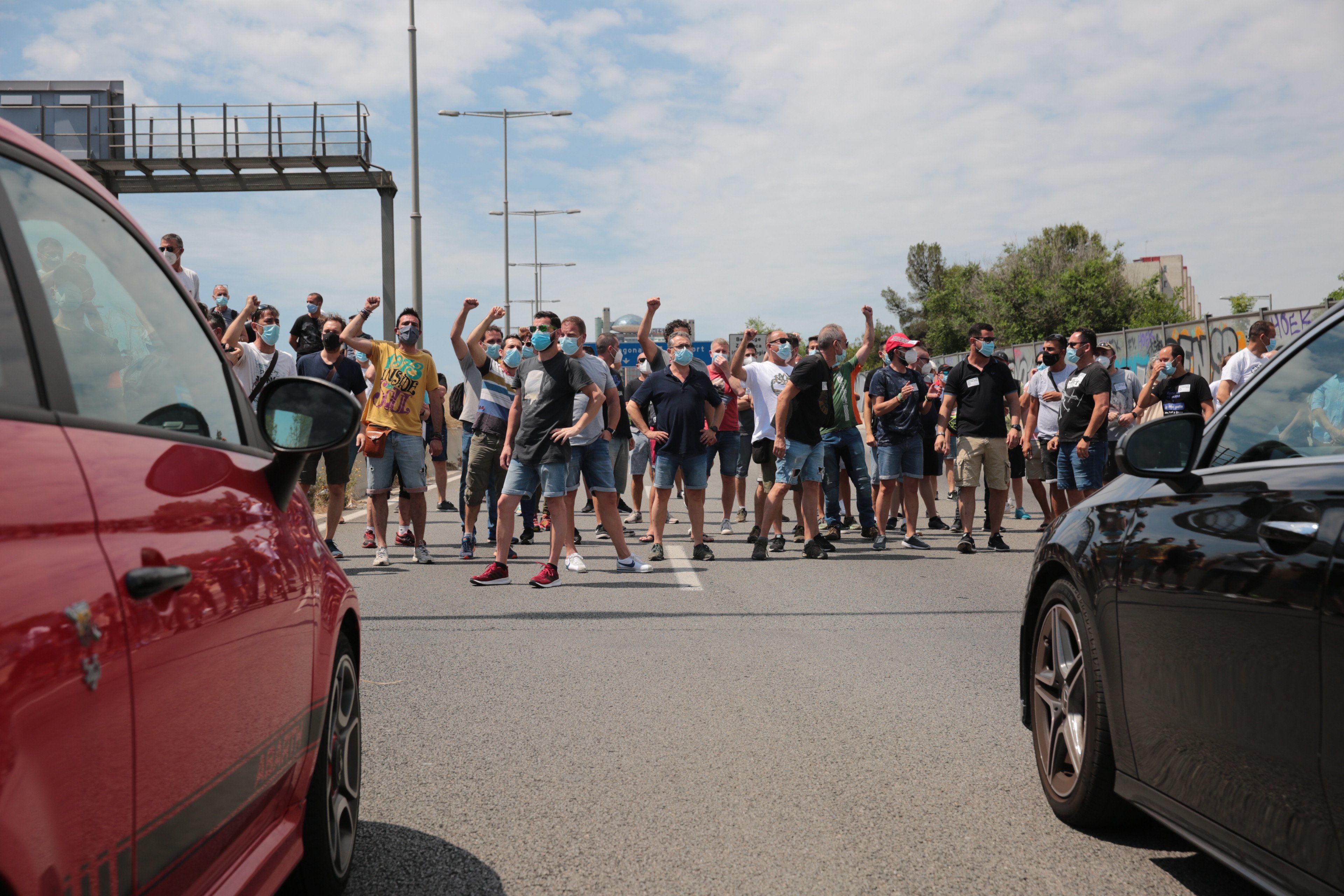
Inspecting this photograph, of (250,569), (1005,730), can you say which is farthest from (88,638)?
(1005,730)

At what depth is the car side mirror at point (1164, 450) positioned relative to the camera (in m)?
3.03

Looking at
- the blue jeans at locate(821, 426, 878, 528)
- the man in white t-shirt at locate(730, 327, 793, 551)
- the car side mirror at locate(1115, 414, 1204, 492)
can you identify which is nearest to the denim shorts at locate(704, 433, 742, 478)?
the man in white t-shirt at locate(730, 327, 793, 551)

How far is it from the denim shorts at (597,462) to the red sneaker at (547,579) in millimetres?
902

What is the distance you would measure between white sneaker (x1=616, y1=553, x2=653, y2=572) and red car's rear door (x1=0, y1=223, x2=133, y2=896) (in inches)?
328

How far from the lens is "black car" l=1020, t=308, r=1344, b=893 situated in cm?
230

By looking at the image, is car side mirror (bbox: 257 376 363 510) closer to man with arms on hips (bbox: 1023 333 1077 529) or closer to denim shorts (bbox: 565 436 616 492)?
denim shorts (bbox: 565 436 616 492)

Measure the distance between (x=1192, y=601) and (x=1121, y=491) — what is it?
2.27 ft

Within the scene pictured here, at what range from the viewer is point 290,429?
2.76 m

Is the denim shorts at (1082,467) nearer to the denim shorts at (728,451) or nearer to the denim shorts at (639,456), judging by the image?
the denim shorts at (728,451)

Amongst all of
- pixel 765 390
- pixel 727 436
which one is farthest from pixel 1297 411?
pixel 727 436

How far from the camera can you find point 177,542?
1906mm

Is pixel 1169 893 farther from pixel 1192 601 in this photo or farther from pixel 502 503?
pixel 502 503

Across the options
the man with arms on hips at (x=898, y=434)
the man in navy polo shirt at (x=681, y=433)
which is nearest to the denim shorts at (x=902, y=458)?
the man with arms on hips at (x=898, y=434)

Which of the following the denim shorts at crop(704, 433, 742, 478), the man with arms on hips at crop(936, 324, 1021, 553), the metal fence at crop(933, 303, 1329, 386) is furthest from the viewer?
the metal fence at crop(933, 303, 1329, 386)
